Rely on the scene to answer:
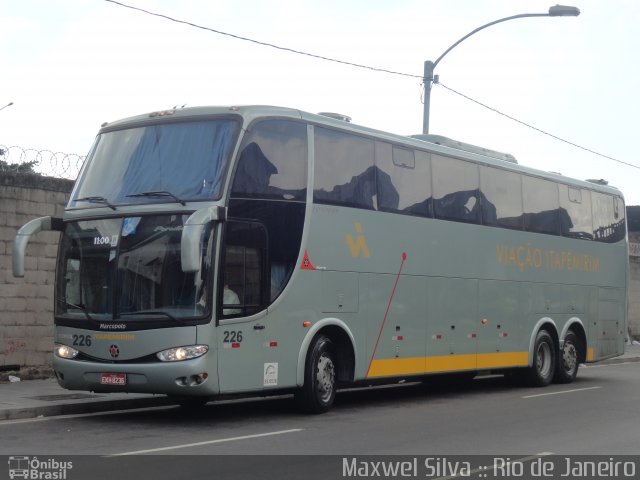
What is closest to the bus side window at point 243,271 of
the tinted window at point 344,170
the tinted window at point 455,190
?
the tinted window at point 344,170

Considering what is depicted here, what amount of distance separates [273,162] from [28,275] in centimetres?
656

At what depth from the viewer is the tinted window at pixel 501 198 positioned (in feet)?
59.5

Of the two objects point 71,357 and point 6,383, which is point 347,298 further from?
point 6,383

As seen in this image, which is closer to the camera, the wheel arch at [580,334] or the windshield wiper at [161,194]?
the windshield wiper at [161,194]

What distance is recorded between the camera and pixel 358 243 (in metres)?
14.8

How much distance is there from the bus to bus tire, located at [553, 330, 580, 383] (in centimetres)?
287

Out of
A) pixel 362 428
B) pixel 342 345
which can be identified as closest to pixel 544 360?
pixel 342 345

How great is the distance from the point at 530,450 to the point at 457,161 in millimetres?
7779

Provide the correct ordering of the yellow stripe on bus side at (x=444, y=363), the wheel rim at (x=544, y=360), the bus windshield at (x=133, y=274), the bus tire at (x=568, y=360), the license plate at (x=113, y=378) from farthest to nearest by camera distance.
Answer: the bus tire at (x=568, y=360) < the wheel rim at (x=544, y=360) < the yellow stripe on bus side at (x=444, y=363) < the license plate at (x=113, y=378) < the bus windshield at (x=133, y=274)

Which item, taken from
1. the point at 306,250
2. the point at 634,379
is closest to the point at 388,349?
the point at 306,250

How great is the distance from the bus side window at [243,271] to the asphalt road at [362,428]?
5.08ft

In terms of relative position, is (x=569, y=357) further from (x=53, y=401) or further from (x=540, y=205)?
(x=53, y=401)

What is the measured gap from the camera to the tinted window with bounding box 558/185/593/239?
20.6 metres

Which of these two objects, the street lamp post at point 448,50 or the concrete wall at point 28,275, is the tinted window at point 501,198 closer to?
the street lamp post at point 448,50
